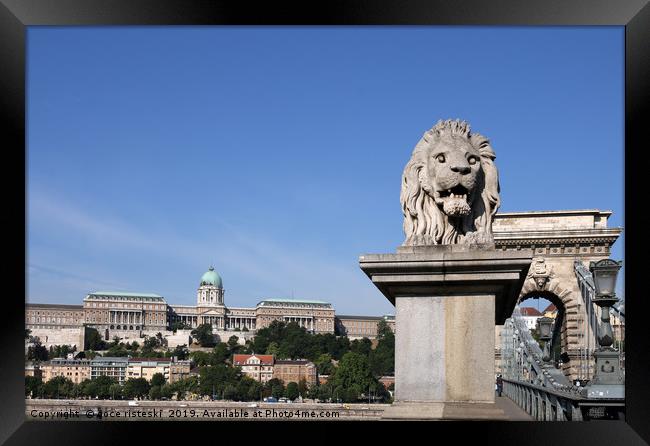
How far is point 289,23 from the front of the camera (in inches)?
214

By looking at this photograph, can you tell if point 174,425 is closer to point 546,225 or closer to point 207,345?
point 546,225

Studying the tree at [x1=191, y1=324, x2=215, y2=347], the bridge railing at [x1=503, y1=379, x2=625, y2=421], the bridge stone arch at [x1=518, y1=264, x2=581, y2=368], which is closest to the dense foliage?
the tree at [x1=191, y1=324, x2=215, y2=347]

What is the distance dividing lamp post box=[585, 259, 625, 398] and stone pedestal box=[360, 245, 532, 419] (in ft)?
12.8

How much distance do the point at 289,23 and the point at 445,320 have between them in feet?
6.18

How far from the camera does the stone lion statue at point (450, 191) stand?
221 inches

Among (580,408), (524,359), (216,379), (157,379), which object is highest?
(580,408)

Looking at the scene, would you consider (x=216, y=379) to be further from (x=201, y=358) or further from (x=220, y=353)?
(x=220, y=353)

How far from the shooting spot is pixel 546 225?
1469 inches

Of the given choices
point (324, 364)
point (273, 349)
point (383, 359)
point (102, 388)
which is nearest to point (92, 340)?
point (273, 349)

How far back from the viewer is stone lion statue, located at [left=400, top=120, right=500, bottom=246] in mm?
5621

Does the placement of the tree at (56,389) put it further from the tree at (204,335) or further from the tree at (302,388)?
the tree at (204,335)

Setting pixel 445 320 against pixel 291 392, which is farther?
pixel 291 392

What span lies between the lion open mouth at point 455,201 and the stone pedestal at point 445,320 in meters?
0.25

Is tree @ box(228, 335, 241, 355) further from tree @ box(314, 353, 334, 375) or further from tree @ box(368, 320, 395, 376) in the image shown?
tree @ box(368, 320, 395, 376)
